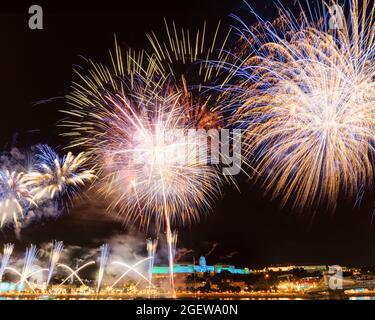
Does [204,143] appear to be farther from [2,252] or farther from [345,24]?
[2,252]

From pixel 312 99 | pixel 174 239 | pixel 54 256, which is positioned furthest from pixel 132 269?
pixel 312 99

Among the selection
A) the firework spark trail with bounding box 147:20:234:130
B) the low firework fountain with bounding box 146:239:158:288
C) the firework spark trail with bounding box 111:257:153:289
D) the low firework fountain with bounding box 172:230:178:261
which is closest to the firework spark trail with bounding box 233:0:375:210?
the firework spark trail with bounding box 147:20:234:130

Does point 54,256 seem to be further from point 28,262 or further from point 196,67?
point 196,67

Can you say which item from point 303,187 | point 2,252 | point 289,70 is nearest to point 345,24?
point 289,70

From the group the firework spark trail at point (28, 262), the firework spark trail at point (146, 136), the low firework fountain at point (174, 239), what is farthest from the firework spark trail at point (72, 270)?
the firework spark trail at point (146, 136)

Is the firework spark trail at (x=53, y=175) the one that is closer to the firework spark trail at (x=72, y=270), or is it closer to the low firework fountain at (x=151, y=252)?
the firework spark trail at (x=72, y=270)

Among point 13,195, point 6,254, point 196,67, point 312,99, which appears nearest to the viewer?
point 312,99

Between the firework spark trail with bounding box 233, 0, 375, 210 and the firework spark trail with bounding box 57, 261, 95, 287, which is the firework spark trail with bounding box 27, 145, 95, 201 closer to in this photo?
the firework spark trail with bounding box 57, 261, 95, 287
